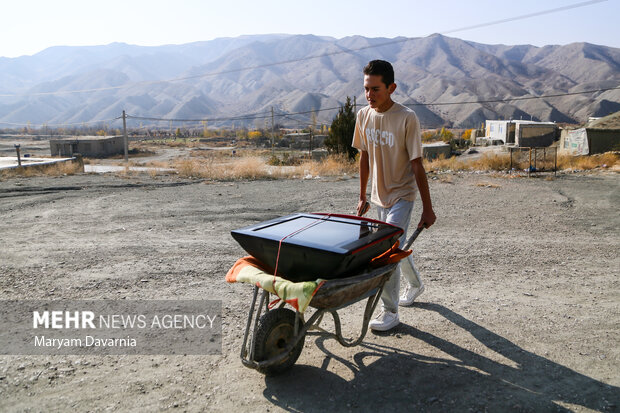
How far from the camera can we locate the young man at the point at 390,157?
3564 mm

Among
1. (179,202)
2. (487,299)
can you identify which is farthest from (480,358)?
(179,202)

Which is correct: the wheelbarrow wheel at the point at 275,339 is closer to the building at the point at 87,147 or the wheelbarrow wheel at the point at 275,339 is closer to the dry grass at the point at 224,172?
the dry grass at the point at 224,172

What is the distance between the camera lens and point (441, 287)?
5.04m

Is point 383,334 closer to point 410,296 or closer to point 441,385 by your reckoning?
point 410,296

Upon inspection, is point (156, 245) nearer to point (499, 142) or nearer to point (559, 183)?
point (559, 183)

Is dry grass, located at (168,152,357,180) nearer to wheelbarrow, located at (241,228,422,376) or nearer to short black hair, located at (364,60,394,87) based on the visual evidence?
short black hair, located at (364,60,394,87)

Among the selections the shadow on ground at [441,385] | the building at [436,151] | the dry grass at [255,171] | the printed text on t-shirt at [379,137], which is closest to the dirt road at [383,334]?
the shadow on ground at [441,385]

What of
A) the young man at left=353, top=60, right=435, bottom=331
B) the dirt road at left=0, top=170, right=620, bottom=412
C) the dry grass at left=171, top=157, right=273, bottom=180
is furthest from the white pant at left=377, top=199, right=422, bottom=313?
the dry grass at left=171, top=157, right=273, bottom=180

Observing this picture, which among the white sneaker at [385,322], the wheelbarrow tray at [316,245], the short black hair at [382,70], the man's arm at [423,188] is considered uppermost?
the short black hair at [382,70]

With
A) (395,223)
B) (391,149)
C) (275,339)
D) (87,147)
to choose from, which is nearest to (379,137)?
(391,149)

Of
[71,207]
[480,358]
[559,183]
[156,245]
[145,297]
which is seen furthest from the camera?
[559,183]

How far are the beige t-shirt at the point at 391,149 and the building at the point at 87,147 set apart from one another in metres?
49.5

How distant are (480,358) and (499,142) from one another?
39.5 meters

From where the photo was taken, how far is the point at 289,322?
3.15 meters
